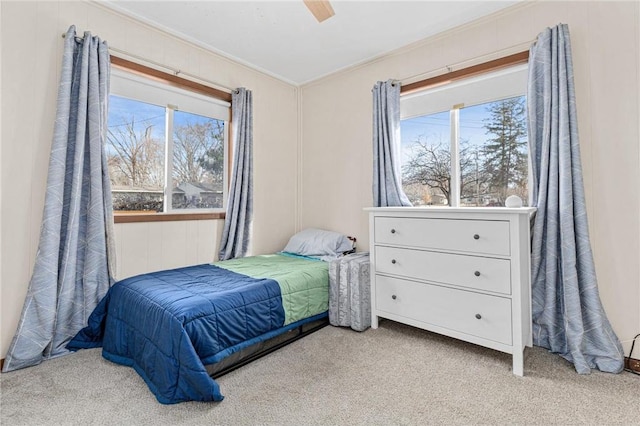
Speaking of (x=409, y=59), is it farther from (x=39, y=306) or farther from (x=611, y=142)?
(x=39, y=306)

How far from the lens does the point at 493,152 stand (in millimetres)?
2541

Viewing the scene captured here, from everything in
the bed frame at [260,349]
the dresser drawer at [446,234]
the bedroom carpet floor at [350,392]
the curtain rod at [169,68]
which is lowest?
the bedroom carpet floor at [350,392]

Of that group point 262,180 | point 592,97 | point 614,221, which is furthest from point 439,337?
point 262,180

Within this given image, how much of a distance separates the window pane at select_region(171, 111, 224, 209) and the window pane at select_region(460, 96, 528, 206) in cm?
A: 229

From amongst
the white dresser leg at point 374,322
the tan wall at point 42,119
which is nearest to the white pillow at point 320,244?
the tan wall at point 42,119

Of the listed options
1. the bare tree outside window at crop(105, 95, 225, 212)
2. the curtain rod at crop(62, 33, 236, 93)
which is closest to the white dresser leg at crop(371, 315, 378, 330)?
the bare tree outside window at crop(105, 95, 225, 212)

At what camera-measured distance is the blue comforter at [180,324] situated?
5.30 ft

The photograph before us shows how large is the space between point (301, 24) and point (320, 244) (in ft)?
6.32

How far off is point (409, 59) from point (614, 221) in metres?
2.00

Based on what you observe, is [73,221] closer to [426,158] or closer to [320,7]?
[320,7]

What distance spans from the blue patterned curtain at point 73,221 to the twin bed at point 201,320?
0.52 ft

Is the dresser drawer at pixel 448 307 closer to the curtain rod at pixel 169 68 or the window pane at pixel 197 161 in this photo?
the window pane at pixel 197 161

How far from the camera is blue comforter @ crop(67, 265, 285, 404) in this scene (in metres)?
1.62

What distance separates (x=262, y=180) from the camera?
3.44 metres
